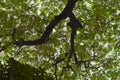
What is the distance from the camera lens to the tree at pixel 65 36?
13227 millimetres

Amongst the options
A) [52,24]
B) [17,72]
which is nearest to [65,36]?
[52,24]

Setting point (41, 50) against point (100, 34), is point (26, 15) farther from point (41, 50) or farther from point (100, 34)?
point (100, 34)

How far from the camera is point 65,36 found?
1473cm

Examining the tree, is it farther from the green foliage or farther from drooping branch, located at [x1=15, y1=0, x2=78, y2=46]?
the green foliage

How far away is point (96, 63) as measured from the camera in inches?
598

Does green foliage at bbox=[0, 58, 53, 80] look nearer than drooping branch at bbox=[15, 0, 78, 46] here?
Yes

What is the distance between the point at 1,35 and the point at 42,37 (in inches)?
81.0

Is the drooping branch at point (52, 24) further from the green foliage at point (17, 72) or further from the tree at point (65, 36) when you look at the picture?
the green foliage at point (17, 72)

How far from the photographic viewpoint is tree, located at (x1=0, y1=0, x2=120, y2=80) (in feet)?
43.4

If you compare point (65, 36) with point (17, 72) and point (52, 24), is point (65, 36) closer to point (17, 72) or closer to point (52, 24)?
point (52, 24)

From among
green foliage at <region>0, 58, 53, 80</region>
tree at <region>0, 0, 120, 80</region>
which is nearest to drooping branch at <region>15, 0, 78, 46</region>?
tree at <region>0, 0, 120, 80</region>

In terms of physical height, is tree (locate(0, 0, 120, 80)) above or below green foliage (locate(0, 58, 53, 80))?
below

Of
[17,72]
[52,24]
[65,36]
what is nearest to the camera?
[17,72]

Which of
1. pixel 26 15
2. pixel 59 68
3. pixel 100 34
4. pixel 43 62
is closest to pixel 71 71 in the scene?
pixel 59 68
